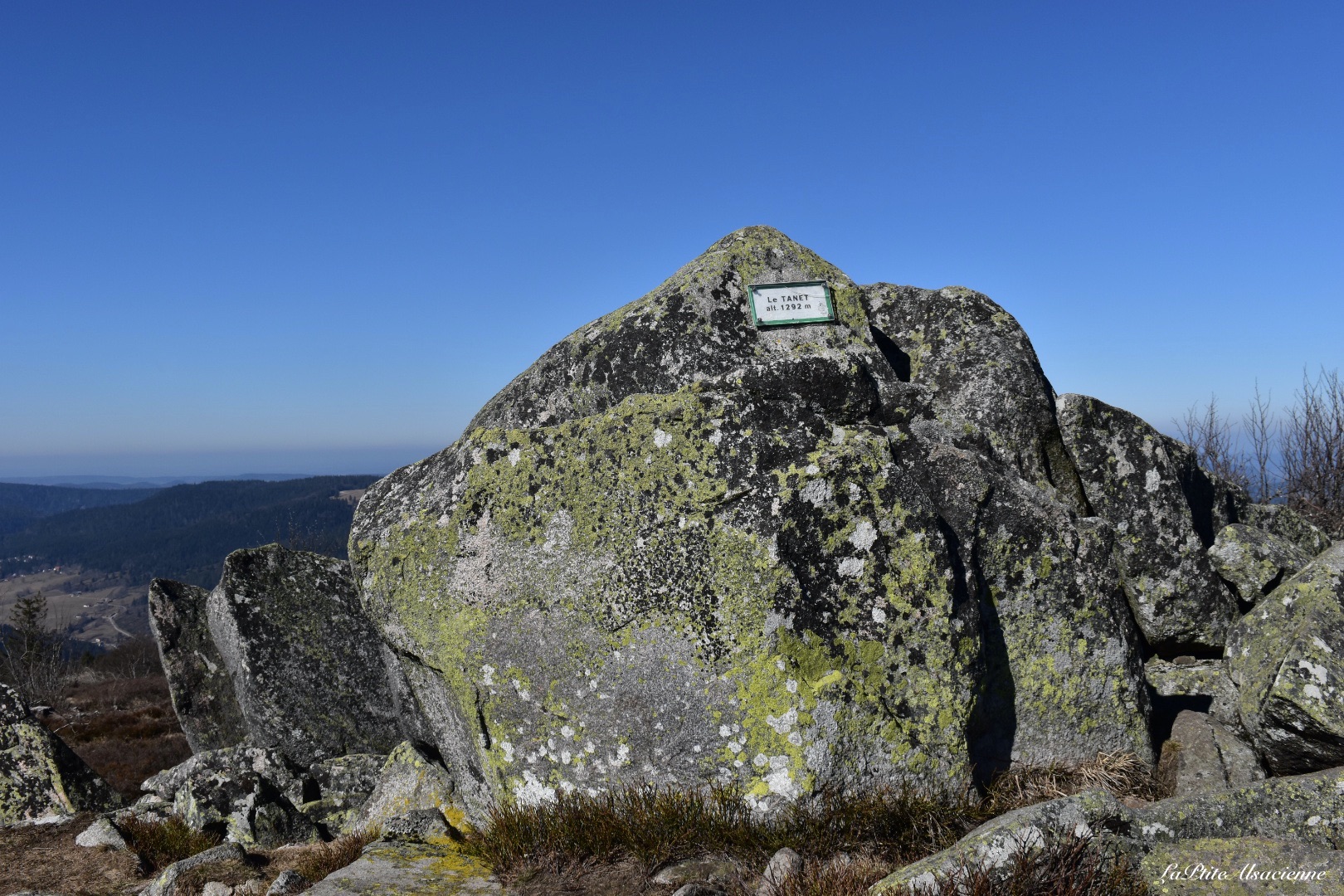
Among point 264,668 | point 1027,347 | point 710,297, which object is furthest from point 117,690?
point 1027,347

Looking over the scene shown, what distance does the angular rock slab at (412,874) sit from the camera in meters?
5.91

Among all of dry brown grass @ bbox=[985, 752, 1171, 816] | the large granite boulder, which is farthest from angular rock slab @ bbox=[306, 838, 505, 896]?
dry brown grass @ bbox=[985, 752, 1171, 816]

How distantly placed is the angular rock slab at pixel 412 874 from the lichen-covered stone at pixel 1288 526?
10839 mm

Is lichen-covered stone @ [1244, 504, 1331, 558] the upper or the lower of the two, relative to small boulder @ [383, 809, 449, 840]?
upper

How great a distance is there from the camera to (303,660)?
10938mm

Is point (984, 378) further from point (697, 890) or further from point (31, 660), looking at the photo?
point (31, 660)

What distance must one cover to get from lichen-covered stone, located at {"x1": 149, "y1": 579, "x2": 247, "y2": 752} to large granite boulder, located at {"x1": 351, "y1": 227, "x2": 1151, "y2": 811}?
4.95 meters

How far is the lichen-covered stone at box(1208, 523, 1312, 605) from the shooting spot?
9484 millimetres

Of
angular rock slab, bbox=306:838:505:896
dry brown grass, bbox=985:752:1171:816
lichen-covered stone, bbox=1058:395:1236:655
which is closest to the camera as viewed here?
angular rock slab, bbox=306:838:505:896

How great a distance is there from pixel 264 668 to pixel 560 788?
580cm

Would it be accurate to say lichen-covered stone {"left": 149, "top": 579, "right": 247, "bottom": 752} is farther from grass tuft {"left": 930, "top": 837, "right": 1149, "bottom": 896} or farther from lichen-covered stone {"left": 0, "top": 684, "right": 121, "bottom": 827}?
grass tuft {"left": 930, "top": 837, "right": 1149, "bottom": 896}

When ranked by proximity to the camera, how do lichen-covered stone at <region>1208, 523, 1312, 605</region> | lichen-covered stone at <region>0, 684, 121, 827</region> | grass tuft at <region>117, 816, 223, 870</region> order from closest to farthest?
grass tuft at <region>117, 816, 223, 870</region> → lichen-covered stone at <region>1208, 523, 1312, 605</region> → lichen-covered stone at <region>0, 684, 121, 827</region>

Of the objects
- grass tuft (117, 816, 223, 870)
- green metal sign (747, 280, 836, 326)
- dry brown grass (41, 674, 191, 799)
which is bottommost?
dry brown grass (41, 674, 191, 799)

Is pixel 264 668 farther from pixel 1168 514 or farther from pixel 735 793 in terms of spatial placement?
pixel 1168 514
